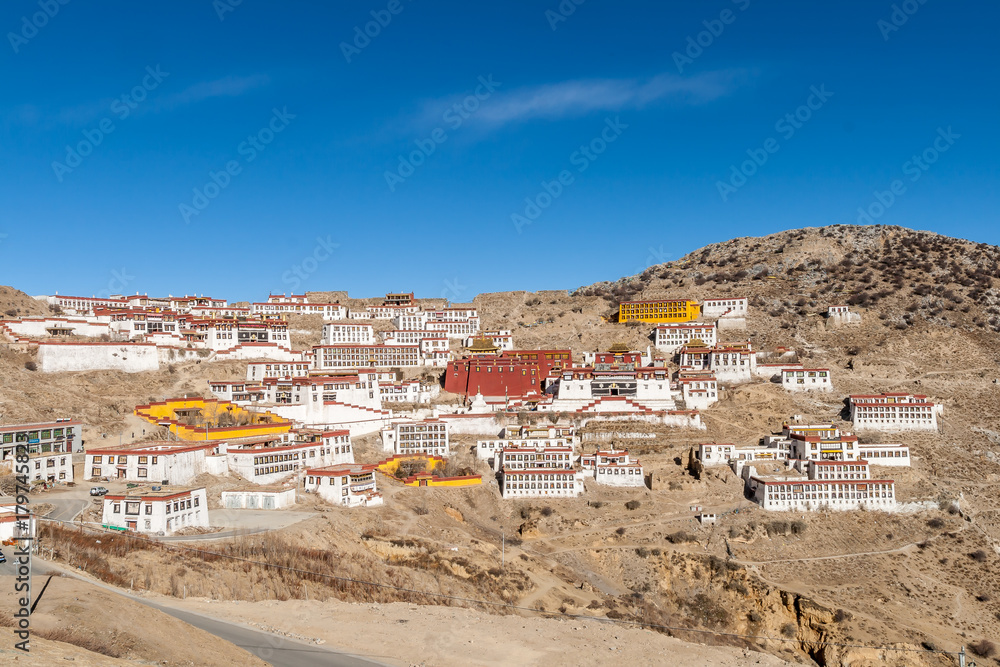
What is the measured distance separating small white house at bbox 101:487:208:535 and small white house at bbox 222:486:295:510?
4752mm

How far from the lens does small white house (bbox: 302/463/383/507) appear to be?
40.4 metres

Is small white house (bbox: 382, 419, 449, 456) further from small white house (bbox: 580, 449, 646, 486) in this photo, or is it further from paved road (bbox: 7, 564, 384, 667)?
paved road (bbox: 7, 564, 384, 667)

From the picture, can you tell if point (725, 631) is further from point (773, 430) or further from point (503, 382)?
point (503, 382)

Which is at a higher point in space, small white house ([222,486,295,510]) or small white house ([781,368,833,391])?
small white house ([781,368,833,391])

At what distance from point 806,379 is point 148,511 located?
165 feet

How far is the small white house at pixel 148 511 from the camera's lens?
1246 inches

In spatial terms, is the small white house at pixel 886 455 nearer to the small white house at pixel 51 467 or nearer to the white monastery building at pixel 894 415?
the white monastery building at pixel 894 415

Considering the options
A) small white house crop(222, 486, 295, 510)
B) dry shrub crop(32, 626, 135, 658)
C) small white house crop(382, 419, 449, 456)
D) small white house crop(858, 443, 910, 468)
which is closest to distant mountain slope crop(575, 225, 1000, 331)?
small white house crop(858, 443, 910, 468)

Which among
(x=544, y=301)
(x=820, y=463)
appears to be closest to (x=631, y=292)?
(x=544, y=301)

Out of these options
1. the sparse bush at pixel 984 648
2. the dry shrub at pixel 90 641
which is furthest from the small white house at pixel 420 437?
the dry shrub at pixel 90 641

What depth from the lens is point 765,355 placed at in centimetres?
6881

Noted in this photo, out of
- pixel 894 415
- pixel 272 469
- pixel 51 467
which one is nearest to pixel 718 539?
pixel 894 415

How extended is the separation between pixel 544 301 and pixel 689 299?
2056 cm

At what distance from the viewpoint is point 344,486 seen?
40406 mm
